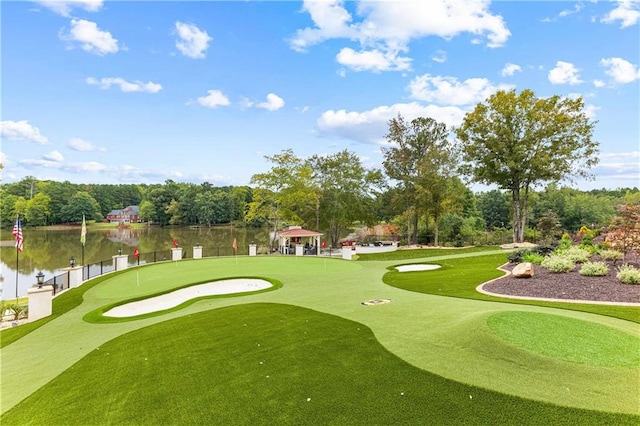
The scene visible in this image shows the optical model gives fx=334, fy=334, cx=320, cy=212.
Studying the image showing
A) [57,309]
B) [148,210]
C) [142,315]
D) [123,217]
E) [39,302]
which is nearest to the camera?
[142,315]

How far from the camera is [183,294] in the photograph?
41.7 ft

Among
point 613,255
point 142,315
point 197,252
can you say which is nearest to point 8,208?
point 197,252

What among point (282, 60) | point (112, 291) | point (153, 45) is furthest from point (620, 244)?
point (153, 45)

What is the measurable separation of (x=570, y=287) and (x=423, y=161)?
1971 centimetres

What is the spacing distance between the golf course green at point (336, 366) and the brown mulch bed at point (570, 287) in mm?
1078

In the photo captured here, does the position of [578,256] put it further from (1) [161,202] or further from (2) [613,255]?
(1) [161,202]

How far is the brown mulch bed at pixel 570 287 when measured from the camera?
851cm

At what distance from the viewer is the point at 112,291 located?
42.4ft

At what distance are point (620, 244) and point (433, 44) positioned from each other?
1331 centimetres

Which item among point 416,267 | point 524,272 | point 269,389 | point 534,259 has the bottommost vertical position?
point 416,267

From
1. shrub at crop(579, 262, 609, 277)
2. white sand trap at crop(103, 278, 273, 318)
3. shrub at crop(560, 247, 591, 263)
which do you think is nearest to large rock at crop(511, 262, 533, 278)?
shrub at crop(579, 262, 609, 277)

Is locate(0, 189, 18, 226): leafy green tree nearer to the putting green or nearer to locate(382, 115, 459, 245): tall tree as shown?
locate(382, 115, 459, 245): tall tree

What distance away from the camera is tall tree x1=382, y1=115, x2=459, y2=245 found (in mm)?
27484

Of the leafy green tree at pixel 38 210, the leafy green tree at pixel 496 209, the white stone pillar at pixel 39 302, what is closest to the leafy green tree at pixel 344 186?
the white stone pillar at pixel 39 302
